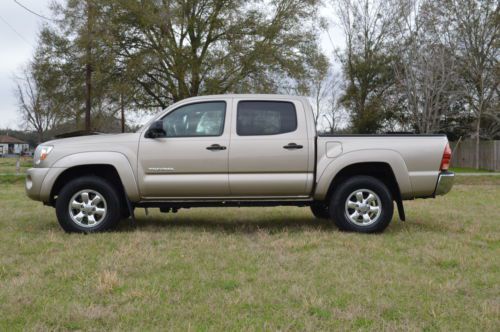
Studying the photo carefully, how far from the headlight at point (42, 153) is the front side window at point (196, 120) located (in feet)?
5.04

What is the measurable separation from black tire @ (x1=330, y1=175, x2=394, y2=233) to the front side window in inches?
70.6

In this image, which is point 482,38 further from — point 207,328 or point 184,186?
point 207,328

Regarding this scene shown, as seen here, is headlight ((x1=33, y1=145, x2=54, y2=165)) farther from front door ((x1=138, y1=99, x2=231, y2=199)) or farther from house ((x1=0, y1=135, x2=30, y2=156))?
house ((x1=0, y1=135, x2=30, y2=156))

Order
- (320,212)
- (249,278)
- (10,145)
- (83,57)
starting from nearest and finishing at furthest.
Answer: (249,278)
(320,212)
(83,57)
(10,145)

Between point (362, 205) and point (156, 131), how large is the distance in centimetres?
287

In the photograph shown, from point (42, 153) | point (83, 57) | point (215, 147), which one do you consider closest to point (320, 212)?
point (215, 147)

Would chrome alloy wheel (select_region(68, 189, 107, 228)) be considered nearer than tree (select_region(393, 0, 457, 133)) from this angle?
Yes

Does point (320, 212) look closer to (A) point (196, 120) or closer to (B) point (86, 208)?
(A) point (196, 120)

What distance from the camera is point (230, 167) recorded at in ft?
22.2

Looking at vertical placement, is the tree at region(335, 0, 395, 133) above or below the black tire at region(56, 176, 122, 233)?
above

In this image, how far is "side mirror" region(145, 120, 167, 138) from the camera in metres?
6.71

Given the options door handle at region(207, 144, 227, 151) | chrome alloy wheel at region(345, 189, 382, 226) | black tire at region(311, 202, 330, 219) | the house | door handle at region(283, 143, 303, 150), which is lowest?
black tire at region(311, 202, 330, 219)

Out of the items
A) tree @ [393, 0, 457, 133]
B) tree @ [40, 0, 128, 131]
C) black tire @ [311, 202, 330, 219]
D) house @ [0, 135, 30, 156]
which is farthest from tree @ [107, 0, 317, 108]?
house @ [0, 135, 30, 156]

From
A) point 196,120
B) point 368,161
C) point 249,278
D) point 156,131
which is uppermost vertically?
point 196,120
